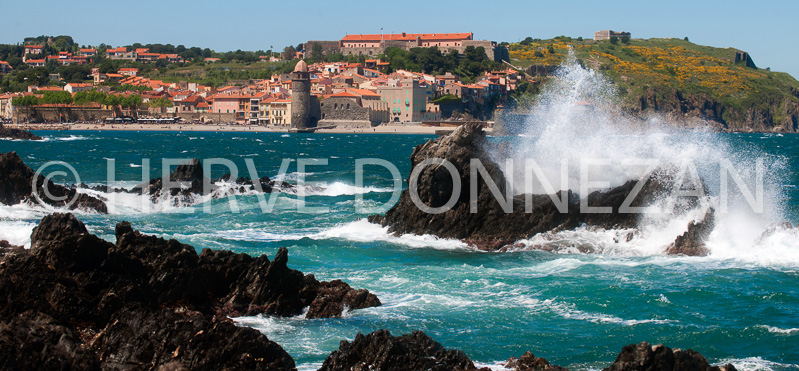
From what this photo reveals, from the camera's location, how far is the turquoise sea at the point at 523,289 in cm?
1287

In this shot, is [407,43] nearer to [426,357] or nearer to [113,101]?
[113,101]

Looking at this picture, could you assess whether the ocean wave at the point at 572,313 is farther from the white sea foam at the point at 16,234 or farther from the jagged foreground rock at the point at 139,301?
the white sea foam at the point at 16,234

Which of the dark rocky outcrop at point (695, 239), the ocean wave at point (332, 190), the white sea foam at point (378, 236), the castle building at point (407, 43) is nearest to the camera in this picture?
the dark rocky outcrop at point (695, 239)

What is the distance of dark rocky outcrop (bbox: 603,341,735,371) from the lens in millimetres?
9750

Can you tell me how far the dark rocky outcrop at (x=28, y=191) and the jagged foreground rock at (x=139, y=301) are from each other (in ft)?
36.2

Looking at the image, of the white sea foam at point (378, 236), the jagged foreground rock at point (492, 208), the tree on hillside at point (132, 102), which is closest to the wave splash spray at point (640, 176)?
the jagged foreground rock at point (492, 208)

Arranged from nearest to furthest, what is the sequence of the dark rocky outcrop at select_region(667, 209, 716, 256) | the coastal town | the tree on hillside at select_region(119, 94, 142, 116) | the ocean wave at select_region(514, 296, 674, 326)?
the ocean wave at select_region(514, 296, 674, 326) → the dark rocky outcrop at select_region(667, 209, 716, 256) → the coastal town → the tree on hillside at select_region(119, 94, 142, 116)

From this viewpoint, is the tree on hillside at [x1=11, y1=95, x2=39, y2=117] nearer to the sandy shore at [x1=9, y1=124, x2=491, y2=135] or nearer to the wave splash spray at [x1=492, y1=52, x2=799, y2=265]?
the sandy shore at [x1=9, y1=124, x2=491, y2=135]

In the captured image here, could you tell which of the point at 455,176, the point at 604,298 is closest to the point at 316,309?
the point at 604,298

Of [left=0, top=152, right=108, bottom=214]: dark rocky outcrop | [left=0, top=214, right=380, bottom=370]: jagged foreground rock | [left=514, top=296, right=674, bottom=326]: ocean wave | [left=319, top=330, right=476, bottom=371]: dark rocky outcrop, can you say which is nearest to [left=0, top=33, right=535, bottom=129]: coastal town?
[left=0, top=152, right=108, bottom=214]: dark rocky outcrop

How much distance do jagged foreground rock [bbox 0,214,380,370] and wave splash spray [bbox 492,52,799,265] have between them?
27.3 feet

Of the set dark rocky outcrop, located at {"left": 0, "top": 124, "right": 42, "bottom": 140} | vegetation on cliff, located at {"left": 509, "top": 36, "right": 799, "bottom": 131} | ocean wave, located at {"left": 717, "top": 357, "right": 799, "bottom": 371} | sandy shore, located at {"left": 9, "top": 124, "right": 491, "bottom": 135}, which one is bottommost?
ocean wave, located at {"left": 717, "top": 357, "right": 799, "bottom": 371}

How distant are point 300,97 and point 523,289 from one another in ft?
354

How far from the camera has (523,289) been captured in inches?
642
